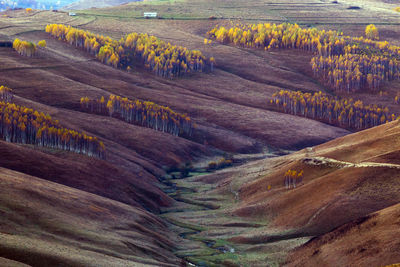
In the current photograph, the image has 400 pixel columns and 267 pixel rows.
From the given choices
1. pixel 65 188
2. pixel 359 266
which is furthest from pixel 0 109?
pixel 359 266

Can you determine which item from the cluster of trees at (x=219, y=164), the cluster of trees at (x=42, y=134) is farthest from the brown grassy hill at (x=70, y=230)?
the cluster of trees at (x=219, y=164)

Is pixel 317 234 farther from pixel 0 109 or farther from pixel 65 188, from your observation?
pixel 0 109

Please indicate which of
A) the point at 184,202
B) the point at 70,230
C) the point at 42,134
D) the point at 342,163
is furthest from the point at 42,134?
the point at 342,163

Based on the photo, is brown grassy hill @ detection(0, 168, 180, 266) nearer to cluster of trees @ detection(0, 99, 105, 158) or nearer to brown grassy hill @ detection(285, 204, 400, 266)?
brown grassy hill @ detection(285, 204, 400, 266)

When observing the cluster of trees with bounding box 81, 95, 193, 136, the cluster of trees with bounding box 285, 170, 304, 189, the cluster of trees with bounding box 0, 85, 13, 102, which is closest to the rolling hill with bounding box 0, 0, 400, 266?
the cluster of trees with bounding box 285, 170, 304, 189

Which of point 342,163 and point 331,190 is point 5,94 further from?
point 331,190

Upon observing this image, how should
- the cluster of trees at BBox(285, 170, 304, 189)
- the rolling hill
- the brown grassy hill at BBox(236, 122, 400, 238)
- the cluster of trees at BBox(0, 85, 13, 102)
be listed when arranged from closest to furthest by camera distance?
1. the rolling hill
2. the brown grassy hill at BBox(236, 122, 400, 238)
3. the cluster of trees at BBox(285, 170, 304, 189)
4. the cluster of trees at BBox(0, 85, 13, 102)
